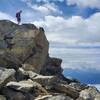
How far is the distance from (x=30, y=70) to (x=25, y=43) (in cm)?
1025

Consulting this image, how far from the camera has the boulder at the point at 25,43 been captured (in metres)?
108

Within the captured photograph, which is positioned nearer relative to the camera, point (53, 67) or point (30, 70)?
point (30, 70)

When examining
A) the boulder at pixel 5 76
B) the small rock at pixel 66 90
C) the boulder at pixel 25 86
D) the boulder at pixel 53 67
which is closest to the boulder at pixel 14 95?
the boulder at pixel 25 86

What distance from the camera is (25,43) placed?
10981cm

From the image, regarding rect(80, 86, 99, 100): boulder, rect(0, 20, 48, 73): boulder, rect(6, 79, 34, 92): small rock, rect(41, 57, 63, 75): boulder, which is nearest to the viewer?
rect(6, 79, 34, 92): small rock

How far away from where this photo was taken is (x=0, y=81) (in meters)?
80.6

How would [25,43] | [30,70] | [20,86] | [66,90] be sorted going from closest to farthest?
[20,86] < [66,90] < [30,70] < [25,43]

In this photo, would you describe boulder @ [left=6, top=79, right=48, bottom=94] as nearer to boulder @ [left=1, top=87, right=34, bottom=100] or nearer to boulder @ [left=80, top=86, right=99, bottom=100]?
boulder @ [left=1, top=87, right=34, bottom=100]

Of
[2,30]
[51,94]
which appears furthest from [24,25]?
[51,94]

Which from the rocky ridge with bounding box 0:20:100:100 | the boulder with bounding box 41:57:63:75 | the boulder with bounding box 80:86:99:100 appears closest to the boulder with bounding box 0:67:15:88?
the rocky ridge with bounding box 0:20:100:100

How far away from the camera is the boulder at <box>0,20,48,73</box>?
108 metres

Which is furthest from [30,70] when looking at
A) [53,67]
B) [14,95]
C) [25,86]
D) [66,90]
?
[14,95]

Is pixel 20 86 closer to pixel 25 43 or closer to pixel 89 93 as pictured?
pixel 89 93

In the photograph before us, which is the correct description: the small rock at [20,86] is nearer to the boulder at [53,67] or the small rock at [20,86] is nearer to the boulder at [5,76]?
the boulder at [5,76]
